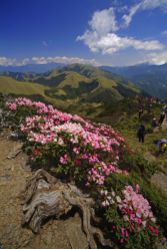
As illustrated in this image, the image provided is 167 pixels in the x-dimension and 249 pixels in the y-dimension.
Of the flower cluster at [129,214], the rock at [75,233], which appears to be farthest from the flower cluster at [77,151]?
the rock at [75,233]

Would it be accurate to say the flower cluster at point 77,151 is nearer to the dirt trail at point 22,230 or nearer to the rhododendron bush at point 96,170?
the rhododendron bush at point 96,170

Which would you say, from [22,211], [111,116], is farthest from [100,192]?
[111,116]

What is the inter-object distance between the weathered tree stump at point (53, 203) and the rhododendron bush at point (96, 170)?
0.38 metres

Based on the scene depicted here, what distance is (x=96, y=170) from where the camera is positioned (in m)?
6.54

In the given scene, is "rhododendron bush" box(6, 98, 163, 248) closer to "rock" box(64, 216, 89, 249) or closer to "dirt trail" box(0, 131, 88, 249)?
"rock" box(64, 216, 89, 249)

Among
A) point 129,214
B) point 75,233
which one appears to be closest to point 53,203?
point 75,233

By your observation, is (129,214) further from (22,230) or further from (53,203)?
(22,230)

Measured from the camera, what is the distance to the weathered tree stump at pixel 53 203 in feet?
16.8

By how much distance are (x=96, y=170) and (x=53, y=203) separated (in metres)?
1.84

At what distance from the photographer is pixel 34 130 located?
8.44 meters

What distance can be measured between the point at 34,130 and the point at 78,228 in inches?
177

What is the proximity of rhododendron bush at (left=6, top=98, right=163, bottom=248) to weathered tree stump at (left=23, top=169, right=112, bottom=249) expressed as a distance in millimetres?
381

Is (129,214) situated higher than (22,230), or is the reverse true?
(129,214)

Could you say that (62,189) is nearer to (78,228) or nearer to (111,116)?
(78,228)
